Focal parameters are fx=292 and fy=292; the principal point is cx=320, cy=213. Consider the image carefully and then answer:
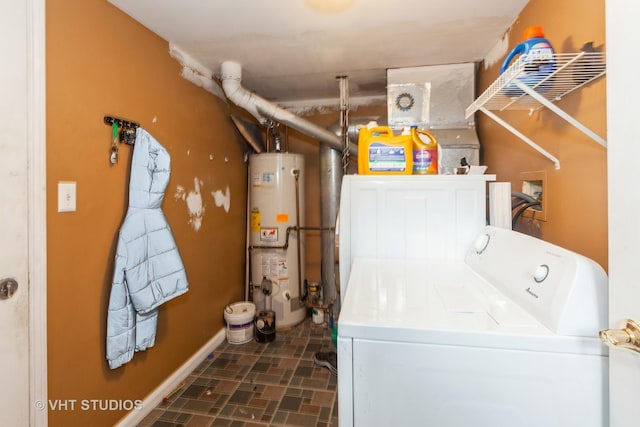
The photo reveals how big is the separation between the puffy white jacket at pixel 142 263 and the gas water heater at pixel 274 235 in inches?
43.6

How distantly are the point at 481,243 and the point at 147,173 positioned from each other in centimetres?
165

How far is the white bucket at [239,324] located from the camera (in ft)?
8.12

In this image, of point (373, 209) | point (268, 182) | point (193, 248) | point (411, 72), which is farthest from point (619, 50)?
point (268, 182)

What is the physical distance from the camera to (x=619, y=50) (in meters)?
0.56

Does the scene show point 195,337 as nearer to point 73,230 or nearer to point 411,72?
point 73,230

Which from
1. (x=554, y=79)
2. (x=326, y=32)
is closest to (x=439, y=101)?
(x=326, y=32)

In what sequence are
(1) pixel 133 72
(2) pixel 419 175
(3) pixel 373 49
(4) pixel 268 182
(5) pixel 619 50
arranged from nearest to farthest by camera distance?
(5) pixel 619 50 < (2) pixel 419 175 < (1) pixel 133 72 < (3) pixel 373 49 < (4) pixel 268 182

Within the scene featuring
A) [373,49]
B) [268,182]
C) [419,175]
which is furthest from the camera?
[268,182]

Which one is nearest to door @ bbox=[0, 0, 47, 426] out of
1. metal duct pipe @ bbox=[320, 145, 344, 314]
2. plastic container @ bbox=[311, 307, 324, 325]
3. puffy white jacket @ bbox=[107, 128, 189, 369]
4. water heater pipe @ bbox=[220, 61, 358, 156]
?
puffy white jacket @ bbox=[107, 128, 189, 369]

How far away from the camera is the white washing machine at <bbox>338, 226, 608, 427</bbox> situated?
0.63m

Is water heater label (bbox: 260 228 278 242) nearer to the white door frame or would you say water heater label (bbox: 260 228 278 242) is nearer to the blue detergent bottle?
the white door frame

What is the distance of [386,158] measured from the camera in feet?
4.36

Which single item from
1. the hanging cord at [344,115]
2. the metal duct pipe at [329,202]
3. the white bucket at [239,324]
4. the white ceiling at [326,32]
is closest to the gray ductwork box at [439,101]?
the white ceiling at [326,32]

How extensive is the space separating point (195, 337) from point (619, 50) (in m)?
2.54
